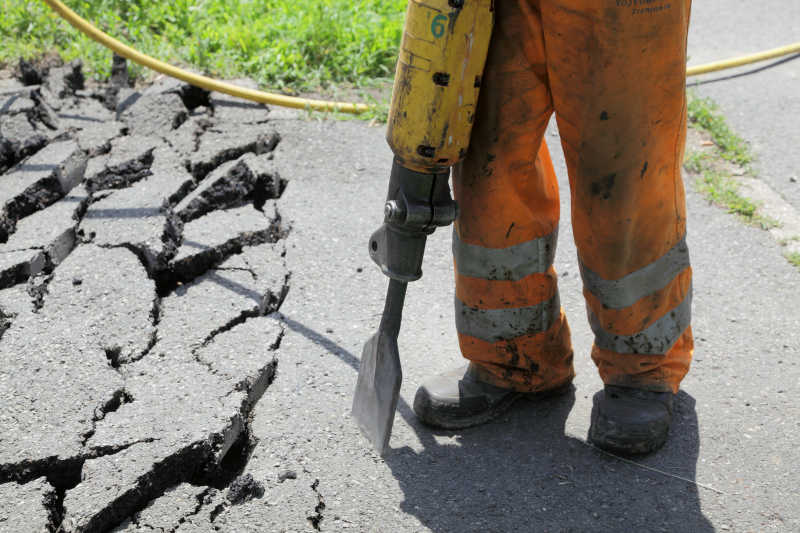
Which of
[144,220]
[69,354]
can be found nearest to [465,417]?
[69,354]

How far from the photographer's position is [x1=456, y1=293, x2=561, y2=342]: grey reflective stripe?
2.22m

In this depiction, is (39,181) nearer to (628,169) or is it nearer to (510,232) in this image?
(510,232)

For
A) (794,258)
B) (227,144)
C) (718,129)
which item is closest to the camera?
(794,258)

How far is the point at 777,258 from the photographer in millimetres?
3131

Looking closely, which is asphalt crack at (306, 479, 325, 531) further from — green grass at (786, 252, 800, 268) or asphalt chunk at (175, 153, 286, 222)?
green grass at (786, 252, 800, 268)

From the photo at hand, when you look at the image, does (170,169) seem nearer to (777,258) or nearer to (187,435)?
(187,435)

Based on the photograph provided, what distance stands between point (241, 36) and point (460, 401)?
343 cm

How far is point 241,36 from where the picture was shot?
4941mm

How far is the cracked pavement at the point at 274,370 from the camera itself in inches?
80.1

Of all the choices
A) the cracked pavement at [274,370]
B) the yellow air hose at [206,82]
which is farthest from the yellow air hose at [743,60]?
the yellow air hose at [206,82]

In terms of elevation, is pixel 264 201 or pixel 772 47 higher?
pixel 772 47

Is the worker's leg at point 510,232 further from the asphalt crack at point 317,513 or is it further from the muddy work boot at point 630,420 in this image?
the asphalt crack at point 317,513

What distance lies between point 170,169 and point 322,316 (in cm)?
126

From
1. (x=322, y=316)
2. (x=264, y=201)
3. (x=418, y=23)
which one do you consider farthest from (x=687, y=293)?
(x=264, y=201)
